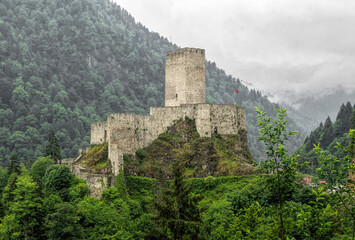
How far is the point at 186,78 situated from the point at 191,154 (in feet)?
39.8

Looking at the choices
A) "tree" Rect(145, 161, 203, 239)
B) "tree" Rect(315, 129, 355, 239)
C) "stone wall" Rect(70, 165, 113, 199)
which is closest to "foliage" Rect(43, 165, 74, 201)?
"stone wall" Rect(70, 165, 113, 199)

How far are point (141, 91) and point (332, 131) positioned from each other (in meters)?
95.6

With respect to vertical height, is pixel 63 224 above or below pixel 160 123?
below

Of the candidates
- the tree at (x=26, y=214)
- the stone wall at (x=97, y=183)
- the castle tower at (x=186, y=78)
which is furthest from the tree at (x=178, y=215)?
the castle tower at (x=186, y=78)

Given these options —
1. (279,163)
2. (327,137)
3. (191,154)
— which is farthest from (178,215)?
(327,137)

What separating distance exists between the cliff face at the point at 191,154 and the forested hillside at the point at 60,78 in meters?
71.0

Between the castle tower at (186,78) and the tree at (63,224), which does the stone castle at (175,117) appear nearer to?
the castle tower at (186,78)

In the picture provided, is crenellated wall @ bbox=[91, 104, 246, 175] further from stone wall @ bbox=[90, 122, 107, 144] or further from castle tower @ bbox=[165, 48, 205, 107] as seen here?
castle tower @ bbox=[165, 48, 205, 107]

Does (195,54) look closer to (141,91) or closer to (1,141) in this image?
(1,141)

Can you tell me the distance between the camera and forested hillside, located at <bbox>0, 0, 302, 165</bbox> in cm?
12669

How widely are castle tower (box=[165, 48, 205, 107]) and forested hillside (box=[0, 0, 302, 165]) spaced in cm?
6865

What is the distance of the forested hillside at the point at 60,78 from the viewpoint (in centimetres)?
12669

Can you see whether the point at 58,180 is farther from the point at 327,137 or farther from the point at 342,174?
the point at 327,137

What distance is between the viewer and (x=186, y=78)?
58812 mm
